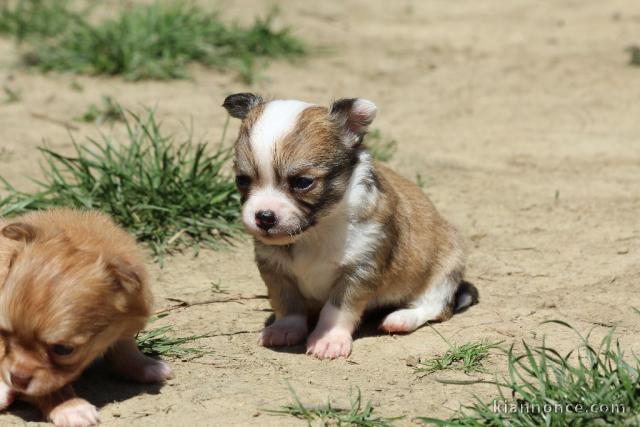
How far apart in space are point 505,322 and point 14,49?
6304mm

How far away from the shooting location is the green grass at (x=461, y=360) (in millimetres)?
5094

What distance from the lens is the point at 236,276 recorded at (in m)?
6.51

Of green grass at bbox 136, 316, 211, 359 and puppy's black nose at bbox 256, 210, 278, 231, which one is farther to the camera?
green grass at bbox 136, 316, 211, 359

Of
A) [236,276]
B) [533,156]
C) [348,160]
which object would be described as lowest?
[236,276]

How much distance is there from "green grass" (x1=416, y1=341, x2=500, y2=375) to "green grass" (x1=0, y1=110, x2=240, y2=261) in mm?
2164

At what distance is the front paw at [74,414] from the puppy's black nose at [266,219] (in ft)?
4.01

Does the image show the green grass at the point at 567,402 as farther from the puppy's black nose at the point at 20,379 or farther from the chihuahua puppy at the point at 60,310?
the puppy's black nose at the point at 20,379

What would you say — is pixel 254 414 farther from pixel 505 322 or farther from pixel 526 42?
pixel 526 42

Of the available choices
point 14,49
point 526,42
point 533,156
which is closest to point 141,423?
point 533,156

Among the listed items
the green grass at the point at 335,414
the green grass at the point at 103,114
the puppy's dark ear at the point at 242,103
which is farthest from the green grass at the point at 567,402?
the green grass at the point at 103,114

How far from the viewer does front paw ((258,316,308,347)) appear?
18.1ft

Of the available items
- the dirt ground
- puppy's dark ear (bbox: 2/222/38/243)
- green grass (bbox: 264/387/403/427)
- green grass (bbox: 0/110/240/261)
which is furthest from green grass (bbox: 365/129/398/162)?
puppy's dark ear (bbox: 2/222/38/243)

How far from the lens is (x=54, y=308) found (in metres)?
4.21

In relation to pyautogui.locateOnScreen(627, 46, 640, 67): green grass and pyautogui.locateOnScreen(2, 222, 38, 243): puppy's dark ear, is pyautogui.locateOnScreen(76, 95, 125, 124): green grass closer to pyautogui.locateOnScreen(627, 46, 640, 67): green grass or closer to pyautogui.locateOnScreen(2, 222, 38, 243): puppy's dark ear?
pyautogui.locateOnScreen(2, 222, 38, 243): puppy's dark ear
